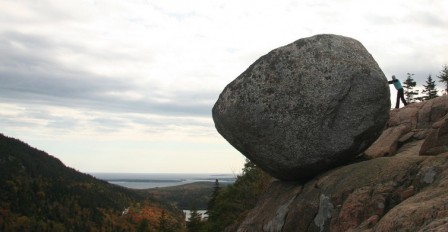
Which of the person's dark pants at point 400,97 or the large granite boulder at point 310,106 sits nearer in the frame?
the large granite boulder at point 310,106

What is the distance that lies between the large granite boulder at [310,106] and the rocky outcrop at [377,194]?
3.30ft

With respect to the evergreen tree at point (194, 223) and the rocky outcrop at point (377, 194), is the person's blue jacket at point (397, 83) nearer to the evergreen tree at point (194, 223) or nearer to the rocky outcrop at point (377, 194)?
the rocky outcrop at point (377, 194)

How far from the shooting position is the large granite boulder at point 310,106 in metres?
14.1

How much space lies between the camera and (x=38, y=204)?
641ft

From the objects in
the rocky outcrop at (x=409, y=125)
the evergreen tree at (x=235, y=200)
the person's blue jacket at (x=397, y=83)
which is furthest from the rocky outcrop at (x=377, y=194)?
the evergreen tree at (x=235, y=200)

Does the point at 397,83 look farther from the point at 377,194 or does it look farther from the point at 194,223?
the point at 194,223

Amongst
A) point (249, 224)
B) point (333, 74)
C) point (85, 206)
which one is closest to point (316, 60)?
point (333, 74)

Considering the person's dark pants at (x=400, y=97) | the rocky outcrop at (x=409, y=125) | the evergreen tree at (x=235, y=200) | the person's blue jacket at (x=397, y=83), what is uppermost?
the person's blue jacket at (x=397, y=83)

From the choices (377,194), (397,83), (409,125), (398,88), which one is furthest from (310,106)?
(398,88)

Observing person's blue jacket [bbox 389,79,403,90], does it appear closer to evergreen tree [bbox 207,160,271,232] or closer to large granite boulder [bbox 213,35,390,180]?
large granite boulder [bbox 213,35,390,180]

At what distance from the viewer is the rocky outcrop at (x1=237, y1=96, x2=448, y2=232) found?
8.05 m

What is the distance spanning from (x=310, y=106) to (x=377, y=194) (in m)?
3.96

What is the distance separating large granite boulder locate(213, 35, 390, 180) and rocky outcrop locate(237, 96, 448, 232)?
39.5 inches

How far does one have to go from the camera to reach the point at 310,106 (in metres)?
14.1
